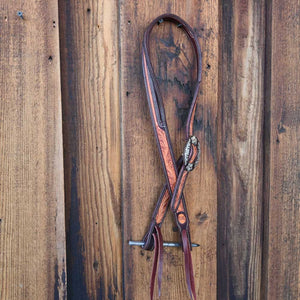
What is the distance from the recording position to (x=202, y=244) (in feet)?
2.71

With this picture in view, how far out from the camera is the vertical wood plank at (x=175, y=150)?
2.67 feet

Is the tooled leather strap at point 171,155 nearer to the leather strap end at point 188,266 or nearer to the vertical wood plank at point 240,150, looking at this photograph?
the leather strap end at point 188,266

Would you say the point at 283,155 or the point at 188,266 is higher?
the point at 283,155

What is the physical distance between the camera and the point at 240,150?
0.88m

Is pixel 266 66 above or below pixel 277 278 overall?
above

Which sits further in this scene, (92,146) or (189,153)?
(92,146)

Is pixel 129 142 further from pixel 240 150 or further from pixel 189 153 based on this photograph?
pixel 240 150

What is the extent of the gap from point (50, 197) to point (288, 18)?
94 centimetres

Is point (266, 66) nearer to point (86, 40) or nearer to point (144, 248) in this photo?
point (86, 40)

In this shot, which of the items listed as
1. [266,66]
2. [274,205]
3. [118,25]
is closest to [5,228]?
[118,25]

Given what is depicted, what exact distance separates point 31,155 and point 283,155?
2.64ft

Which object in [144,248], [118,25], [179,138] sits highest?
[118,25]

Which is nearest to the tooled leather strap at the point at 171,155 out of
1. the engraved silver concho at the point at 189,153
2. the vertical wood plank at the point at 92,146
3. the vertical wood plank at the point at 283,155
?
the engraved silver concho at the point at 189,153

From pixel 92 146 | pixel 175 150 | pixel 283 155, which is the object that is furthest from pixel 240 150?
pixel 92 146
